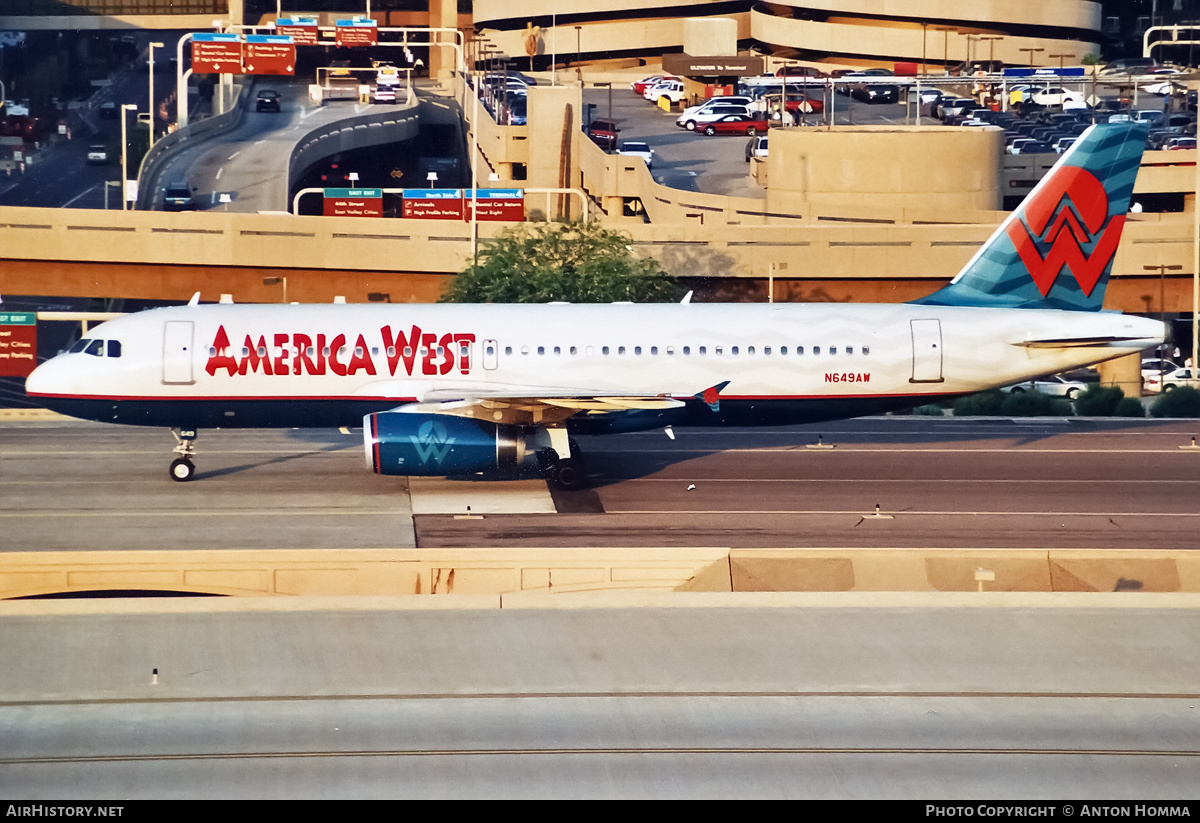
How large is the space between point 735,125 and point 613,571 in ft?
259

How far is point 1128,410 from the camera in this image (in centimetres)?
4750

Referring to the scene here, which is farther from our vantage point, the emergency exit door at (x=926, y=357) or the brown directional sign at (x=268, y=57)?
the brown directional sign at (x=268, y=57)

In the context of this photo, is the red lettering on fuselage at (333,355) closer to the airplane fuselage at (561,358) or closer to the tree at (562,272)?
the airplane fuselage at (561,358)

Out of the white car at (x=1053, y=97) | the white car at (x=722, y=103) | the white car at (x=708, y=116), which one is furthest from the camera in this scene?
the white car at (x=1053, y=97)

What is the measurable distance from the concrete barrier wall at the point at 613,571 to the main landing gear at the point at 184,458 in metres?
8.61

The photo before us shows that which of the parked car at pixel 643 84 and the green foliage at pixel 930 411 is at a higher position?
the parked car at pixel 643 84

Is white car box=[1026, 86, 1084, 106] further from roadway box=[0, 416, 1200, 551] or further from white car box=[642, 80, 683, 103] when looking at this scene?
roadway box=[0, 416, 1200, 551]

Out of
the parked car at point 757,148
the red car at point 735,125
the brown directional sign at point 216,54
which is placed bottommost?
the parked car at point 757,148

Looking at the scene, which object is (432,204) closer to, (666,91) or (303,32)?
(303,32)

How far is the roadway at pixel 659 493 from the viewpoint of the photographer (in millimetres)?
31734

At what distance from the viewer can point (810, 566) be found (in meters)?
27.9

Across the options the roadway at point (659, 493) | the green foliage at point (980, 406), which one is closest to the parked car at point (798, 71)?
the green foliage at point (980, 406)

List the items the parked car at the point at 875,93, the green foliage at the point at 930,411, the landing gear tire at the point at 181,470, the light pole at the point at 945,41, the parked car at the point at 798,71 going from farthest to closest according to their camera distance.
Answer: the light pole at the point at 945,41 < the parked car at the point at 798,71 < the parked car at the point at 875,93 < the green foliage at the point at 930,411 < the landing gear tire at the point at 181,470

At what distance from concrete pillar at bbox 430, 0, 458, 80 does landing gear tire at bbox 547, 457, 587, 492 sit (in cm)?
11384
